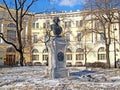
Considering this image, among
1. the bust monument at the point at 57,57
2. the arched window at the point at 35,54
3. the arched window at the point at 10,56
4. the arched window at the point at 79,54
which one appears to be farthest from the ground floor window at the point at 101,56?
the bust monument at the point at 57,57

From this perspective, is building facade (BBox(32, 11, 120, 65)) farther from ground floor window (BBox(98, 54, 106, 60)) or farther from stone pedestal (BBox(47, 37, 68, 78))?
stone pedestal (BBox(47, 37, 68, 78))

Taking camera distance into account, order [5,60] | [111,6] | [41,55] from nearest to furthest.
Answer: [111,6], [5,60], [41,55]

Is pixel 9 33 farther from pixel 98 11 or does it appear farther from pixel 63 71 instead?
pixel 63 71

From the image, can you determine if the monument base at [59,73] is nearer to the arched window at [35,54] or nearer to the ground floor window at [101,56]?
the ground floor window at [101,56]

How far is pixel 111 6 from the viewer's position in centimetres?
3866

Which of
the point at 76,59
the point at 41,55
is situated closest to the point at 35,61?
the point at 41,55

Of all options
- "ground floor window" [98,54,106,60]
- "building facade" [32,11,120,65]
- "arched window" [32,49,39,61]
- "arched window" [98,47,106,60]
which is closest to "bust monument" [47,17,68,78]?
"building facade" [32,11,120,65]

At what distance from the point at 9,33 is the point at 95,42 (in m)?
21.4

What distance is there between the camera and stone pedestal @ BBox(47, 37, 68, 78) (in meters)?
20.1

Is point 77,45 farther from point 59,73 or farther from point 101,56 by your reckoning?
point 59,73

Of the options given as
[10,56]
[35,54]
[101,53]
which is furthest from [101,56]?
[10,56]

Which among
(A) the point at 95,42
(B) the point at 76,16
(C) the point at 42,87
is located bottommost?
(C) the point at 42,87

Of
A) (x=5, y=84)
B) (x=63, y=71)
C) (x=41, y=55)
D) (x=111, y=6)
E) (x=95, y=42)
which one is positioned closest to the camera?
(x=5, y=84)

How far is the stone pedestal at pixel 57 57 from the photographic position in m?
20.1
